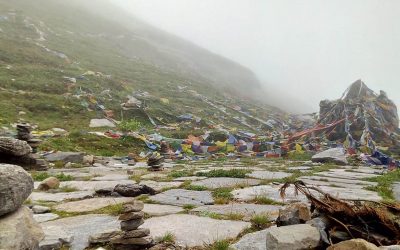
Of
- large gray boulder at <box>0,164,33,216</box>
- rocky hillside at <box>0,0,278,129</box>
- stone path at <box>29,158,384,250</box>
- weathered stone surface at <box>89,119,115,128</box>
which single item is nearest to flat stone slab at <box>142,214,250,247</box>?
stone path at <box>29,158,384,250</box>

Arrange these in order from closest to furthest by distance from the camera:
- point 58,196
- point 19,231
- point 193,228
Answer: point 19,231, point 193,228, point 58,196

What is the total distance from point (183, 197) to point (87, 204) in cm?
179

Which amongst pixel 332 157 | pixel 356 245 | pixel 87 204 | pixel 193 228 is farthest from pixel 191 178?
pixel 332 157

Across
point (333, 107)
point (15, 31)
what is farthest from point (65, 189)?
point (15, 31)

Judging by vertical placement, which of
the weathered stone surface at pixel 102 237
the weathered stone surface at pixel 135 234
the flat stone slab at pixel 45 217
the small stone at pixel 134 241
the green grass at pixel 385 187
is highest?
the green grass at pixel 385 187

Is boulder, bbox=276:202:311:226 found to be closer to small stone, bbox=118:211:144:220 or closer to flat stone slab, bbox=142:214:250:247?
flat stone slab, bbox=142:214:250:247

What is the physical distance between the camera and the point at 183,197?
7.70 meters

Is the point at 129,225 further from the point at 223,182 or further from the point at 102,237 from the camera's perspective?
the point at 223,182

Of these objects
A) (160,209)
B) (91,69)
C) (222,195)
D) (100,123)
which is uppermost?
(91,69)

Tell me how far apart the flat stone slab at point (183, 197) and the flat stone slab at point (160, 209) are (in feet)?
1.01

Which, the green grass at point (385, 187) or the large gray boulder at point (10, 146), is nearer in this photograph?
the green grass at point (385, 187)

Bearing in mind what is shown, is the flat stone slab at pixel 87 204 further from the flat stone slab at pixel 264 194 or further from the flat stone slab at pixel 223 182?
the flat stone slab at pixel 223 182

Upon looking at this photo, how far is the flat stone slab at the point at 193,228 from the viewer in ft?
15.8

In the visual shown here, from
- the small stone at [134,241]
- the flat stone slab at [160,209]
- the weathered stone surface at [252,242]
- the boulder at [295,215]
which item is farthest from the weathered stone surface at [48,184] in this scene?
the boulder at [295,215]
